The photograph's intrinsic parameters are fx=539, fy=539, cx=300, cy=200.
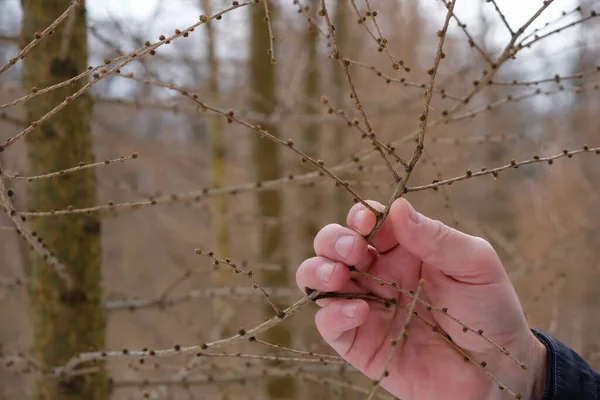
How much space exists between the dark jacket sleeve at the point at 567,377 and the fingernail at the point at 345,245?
0.77 meters

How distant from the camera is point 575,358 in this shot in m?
1.60

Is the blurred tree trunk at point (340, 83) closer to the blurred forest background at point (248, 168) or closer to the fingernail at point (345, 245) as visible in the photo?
the blurred forest background at point (248, 168)

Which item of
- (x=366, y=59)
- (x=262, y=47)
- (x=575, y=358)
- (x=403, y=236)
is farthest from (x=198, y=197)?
(x=366, y=59)

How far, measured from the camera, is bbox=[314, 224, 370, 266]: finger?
1239mm

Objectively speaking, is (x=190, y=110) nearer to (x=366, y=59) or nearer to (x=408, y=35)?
(x=366, y=59)

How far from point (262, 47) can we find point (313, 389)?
3343 mm

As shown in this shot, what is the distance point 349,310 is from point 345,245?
176 millimetres

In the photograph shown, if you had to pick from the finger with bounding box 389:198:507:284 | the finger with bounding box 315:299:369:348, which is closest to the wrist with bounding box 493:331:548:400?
the finger with bounding box 389:198:507:284

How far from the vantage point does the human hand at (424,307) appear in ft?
4.19

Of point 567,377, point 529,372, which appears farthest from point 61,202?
point 567,377

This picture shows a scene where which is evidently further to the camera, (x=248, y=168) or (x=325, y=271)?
(x=248, y=168)

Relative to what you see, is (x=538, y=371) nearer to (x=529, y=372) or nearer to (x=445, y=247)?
(x=529, y=372)

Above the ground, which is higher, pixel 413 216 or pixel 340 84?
pixel 340 84

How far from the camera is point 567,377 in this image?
5.03ft
